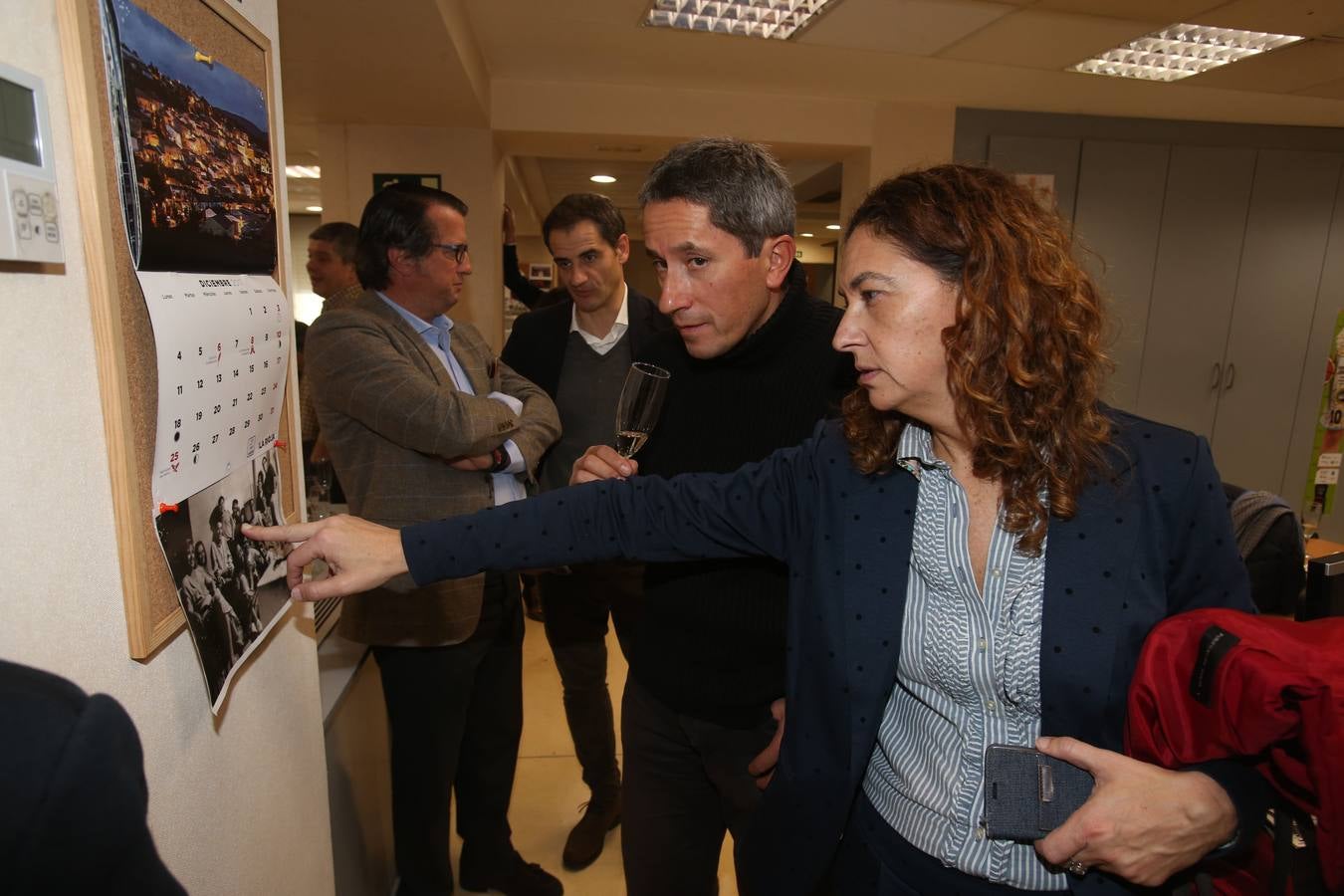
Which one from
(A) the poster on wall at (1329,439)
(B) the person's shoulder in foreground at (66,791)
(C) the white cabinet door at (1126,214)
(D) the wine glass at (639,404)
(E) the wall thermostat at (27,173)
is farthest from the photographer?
(C) the white cabinet door at (1126,214)

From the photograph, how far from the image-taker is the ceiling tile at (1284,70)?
3586mm

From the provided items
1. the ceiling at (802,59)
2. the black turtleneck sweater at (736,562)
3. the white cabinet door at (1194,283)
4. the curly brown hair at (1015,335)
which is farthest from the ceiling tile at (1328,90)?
the curly brown hair at (1015,335)

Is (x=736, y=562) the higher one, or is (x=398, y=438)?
(x=398, y=438)

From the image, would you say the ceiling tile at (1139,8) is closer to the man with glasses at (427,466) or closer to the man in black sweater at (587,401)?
the man in black sweater at (587,401)

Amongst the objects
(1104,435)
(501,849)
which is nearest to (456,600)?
(501,849)

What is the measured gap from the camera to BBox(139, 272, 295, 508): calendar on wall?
0.73 meters

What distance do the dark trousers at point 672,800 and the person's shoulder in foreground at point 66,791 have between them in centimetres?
116

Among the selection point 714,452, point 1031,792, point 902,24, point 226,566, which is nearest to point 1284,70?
point 902,24

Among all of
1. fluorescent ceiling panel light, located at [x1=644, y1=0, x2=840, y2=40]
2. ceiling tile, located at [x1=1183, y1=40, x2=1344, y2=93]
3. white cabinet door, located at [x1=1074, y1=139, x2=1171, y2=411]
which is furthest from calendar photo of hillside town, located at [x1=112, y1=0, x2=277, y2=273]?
white cabinet door, located at [x1=1074, y1=139, x2=1171, y2=411]

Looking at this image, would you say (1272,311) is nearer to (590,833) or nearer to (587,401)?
(587,401)

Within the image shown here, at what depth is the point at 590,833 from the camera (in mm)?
2439

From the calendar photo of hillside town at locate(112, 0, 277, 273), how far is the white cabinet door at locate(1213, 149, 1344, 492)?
19.8 feet

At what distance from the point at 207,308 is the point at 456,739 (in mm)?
1419

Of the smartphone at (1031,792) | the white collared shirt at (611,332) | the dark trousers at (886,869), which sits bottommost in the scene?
the dark trousers at (886,869)
